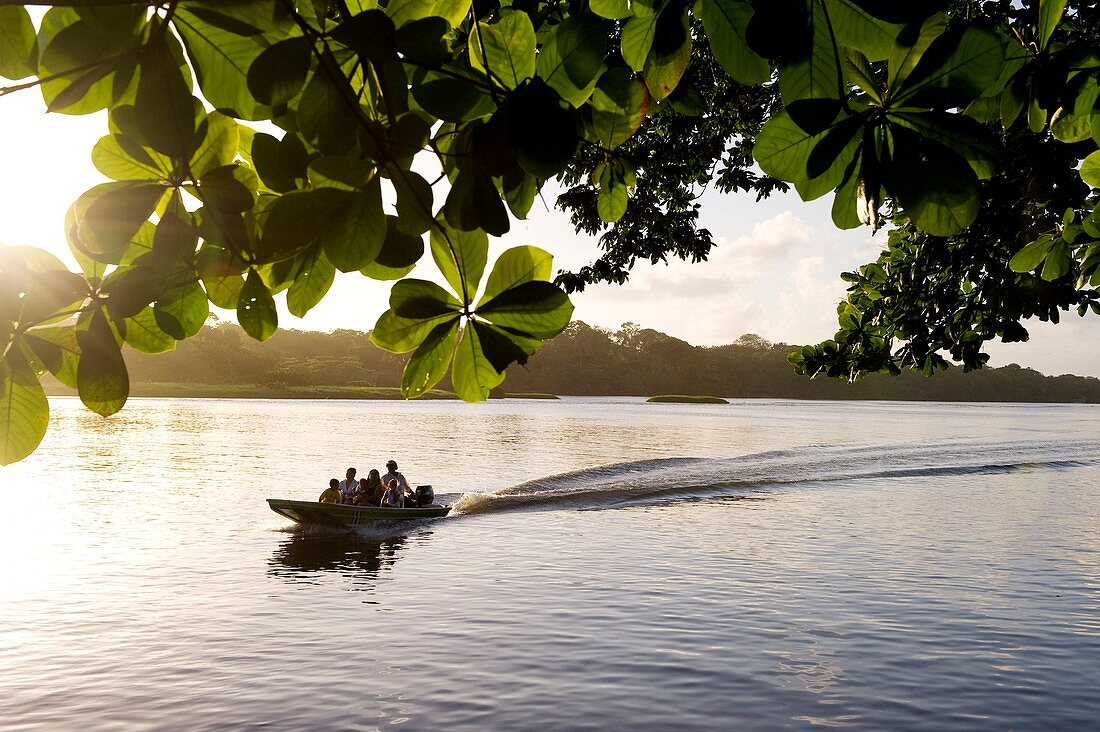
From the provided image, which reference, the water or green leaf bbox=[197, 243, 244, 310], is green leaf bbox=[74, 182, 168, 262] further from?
the water

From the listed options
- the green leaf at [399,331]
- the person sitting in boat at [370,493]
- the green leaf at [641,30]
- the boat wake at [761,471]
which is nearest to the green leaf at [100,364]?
the green leaf at [399,331]

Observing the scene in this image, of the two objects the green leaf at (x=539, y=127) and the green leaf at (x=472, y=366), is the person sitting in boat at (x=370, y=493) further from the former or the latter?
the green leaf at (x=539, y=127)

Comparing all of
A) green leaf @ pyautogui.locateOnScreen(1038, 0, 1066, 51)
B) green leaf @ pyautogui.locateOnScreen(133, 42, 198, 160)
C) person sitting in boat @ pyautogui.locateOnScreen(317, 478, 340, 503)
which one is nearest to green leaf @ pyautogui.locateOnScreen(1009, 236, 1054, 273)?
green leaf @ pyautogui.locateOnScreen(1038, 0, 1066, 51)

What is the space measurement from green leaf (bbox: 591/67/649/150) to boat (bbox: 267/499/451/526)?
2604 cm

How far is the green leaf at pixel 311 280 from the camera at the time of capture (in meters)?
1.67

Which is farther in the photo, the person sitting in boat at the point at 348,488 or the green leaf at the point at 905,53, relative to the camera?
the person sitting in boat at the point at 348,488

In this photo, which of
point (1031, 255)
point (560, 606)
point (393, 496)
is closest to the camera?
point (1031, 255)

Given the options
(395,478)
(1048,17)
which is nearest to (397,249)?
(1048,17)

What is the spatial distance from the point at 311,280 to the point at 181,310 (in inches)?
11.4

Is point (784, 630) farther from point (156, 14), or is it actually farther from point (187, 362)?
point (187, 362)

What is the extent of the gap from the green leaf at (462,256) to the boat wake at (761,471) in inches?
1259

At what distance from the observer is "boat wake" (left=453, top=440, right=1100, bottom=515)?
36.2 meters

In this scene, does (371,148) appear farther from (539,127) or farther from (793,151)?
(793,151)

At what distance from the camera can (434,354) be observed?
1.69 m
